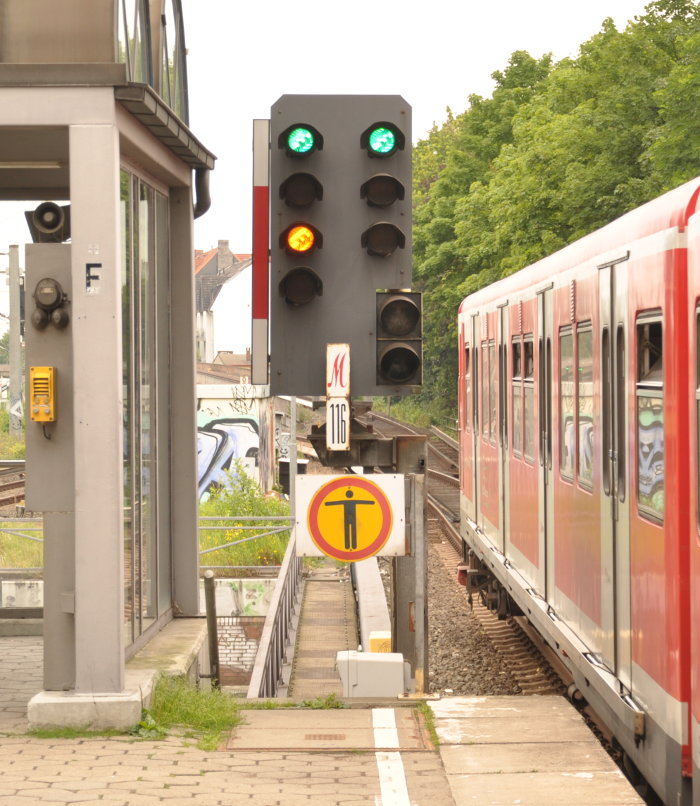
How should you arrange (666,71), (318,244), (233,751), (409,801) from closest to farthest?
(409,801) < (233,751) < (318,244) < (666,71)

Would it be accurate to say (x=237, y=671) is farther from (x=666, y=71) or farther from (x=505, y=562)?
(x=666, y=71)

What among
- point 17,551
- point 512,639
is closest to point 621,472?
point 512,639

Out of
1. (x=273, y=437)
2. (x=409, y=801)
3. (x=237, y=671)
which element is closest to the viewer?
(x=409, y=801)

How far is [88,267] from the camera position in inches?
327

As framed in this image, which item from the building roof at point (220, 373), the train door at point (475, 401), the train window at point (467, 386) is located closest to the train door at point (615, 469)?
the train door at point (475, 401)

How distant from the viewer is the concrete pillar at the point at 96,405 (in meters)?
8.27

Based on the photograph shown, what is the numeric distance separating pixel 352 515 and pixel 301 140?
2.27m

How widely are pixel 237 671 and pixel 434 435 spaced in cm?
3004

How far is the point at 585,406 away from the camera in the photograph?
380 inches

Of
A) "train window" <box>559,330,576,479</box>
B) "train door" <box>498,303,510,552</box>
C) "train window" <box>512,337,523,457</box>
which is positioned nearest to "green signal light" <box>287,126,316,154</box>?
"train window" <box>559,330,576,479</box>

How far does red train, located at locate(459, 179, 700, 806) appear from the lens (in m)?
6.91

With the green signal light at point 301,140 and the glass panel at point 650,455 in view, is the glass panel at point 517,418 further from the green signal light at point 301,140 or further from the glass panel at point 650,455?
the glass panel at point 650,455

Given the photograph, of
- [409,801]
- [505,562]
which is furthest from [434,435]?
[409,801]

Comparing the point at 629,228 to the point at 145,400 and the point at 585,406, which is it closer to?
the point at 585,406
